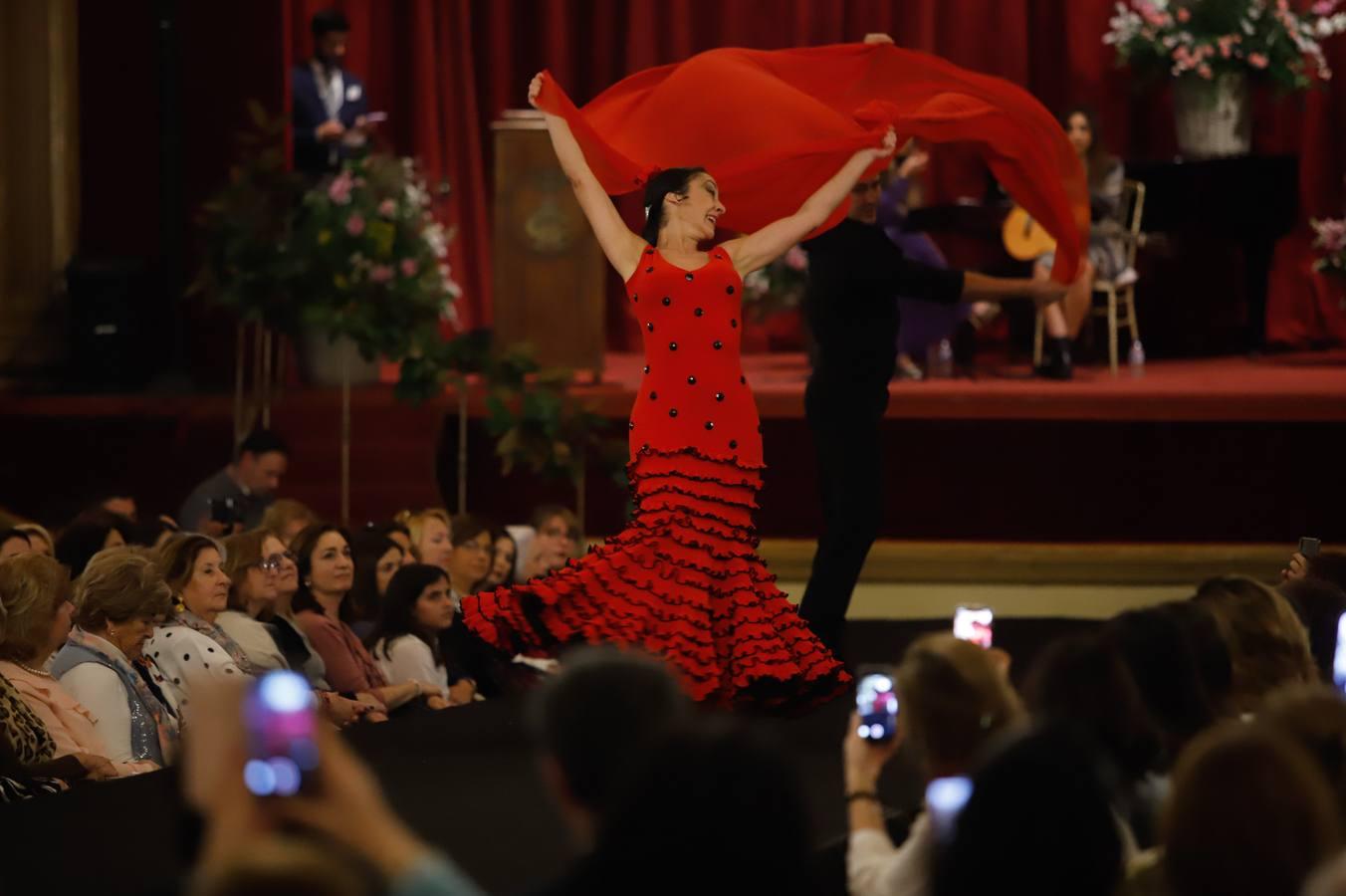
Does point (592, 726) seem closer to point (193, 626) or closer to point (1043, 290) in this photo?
point (193, 626)

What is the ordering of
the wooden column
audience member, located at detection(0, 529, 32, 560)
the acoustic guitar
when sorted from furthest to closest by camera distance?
the acoustic guitar < the wooden column < audience member, located at detection(0, 529, 32, 560)

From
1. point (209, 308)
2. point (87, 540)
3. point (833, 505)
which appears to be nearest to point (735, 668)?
point (833, 505)

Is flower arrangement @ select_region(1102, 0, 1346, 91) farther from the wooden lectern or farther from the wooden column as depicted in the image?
the wooden column

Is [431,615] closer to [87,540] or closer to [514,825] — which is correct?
[87,540]

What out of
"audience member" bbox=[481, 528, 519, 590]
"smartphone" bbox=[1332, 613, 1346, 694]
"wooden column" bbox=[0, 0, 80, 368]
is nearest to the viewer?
"smartphone" bbox=[1332, 613, 1346, 694]

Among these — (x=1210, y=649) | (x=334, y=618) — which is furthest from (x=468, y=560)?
(x=1210, y=649)

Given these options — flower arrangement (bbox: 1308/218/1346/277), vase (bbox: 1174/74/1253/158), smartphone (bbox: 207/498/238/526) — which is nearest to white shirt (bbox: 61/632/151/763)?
smartphone (bbox: 207/498/238/526)

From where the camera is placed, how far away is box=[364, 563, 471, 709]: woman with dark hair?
5430 mm

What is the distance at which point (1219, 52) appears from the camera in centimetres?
985

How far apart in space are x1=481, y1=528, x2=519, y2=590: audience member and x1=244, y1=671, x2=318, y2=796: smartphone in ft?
14.1

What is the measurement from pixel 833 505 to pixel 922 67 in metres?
1.28

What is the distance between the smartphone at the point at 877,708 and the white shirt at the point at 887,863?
211 mm

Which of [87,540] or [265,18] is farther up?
[265,18]

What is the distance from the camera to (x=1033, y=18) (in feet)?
35.9
